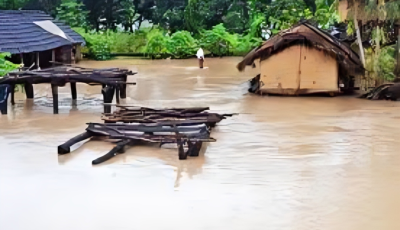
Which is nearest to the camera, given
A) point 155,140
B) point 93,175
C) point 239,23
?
point 93,175

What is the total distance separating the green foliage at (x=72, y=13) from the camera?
3372 centimetres

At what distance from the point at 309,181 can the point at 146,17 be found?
30.9 meters

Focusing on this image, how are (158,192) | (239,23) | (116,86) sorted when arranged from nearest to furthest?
(158,192) < (116,86) < (239,23)

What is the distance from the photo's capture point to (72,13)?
33781 millimetres

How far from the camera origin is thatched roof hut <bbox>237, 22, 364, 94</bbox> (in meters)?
16.7

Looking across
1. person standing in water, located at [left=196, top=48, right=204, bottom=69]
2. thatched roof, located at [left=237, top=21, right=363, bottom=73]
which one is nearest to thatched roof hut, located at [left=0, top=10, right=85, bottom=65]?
person standing in water, located at [left=196, top=48, right=204, bottom=69]

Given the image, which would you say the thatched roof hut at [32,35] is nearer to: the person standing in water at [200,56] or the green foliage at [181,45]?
the green foliage at [181,45]

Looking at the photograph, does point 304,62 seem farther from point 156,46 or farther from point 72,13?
point 72,13

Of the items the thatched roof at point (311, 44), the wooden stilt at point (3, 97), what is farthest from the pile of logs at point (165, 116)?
the thatched roof at point (311, 44)

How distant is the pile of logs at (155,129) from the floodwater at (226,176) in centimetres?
22

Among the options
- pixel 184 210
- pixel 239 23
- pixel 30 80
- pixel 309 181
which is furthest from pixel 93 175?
pixel 239 23

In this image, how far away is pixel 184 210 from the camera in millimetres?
7148

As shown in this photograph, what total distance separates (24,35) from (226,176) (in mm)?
16464

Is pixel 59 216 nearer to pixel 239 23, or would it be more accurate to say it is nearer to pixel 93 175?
pixel 93 175
